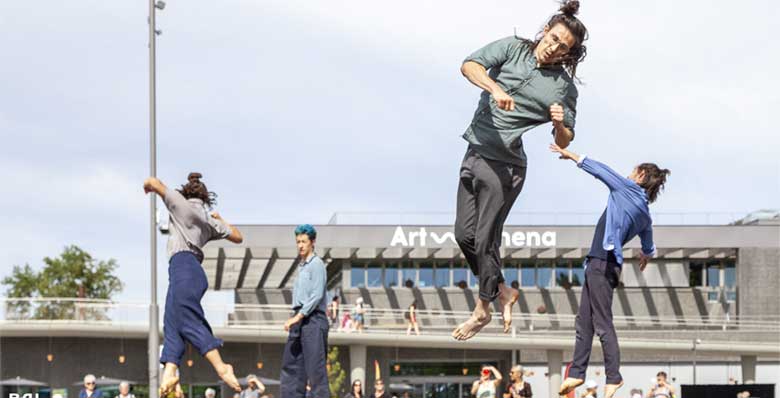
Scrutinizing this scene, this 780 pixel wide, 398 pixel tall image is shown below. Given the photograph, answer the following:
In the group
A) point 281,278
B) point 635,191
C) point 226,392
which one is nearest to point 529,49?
point 635,191

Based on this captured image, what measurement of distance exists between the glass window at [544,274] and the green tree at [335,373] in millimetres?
10377

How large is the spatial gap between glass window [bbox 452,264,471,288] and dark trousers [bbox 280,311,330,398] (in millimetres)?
44916

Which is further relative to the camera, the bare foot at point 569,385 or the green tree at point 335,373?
the green tree at point 335,373

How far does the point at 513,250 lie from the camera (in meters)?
52.4

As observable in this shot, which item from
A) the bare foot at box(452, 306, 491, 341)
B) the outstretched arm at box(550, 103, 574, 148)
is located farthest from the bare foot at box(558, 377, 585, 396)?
the outstretched arm at box(550, 103, 574, 148)

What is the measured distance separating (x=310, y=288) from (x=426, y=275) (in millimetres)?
45552

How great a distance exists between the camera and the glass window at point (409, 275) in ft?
180

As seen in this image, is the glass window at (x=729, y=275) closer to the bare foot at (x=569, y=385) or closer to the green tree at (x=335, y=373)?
the green tree at (x=335, y=373)

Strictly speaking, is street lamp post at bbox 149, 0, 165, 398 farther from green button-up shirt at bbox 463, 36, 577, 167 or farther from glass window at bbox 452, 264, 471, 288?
glass window at bbox 452, 264, 471, 288

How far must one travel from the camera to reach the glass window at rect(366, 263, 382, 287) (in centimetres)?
5472

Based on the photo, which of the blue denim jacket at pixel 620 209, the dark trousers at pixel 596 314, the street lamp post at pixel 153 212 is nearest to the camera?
the blue denim jacket at pixel 620 209

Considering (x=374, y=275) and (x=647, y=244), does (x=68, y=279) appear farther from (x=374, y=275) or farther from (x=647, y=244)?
(x=647, y=244)

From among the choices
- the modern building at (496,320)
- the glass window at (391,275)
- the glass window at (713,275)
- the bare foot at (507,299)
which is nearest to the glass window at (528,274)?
the modern building at (496,320)

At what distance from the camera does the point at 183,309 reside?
7906 millimetres
